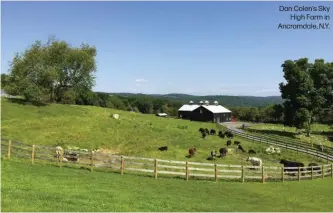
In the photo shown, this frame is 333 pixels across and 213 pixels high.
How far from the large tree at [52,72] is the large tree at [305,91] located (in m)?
37.6

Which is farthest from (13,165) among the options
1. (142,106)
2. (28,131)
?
(142,106)

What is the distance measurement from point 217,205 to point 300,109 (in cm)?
5196

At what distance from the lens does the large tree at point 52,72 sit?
59.4 meters

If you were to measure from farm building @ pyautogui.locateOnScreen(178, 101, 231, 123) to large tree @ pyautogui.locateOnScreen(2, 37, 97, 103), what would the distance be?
2828 cm

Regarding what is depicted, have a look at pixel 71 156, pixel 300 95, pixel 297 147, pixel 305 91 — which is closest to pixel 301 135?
pixel 300 95

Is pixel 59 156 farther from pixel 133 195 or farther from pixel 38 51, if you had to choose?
pixel 38 51

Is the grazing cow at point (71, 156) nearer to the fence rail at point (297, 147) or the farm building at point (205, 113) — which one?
the fence rail at point (297, 147)

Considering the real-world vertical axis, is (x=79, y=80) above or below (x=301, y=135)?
above

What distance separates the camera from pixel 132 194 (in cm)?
1516

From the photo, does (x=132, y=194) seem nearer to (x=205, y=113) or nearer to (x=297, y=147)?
(x=297, y=147)

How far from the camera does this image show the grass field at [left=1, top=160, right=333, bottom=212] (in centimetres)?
1236

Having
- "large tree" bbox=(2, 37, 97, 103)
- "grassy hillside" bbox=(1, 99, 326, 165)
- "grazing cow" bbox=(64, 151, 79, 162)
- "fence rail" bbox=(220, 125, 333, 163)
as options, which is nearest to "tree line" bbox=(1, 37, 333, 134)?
"large tree" bbox=(2, 37, 97, 103)

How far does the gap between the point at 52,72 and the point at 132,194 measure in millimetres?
48979

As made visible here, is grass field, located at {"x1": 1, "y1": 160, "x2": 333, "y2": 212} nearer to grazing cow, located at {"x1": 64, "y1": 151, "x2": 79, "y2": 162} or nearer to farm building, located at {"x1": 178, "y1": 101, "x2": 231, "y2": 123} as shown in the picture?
grazing cow, located at {"x1": 64, "y1": 151, "x2": 79, "y2": 162}
